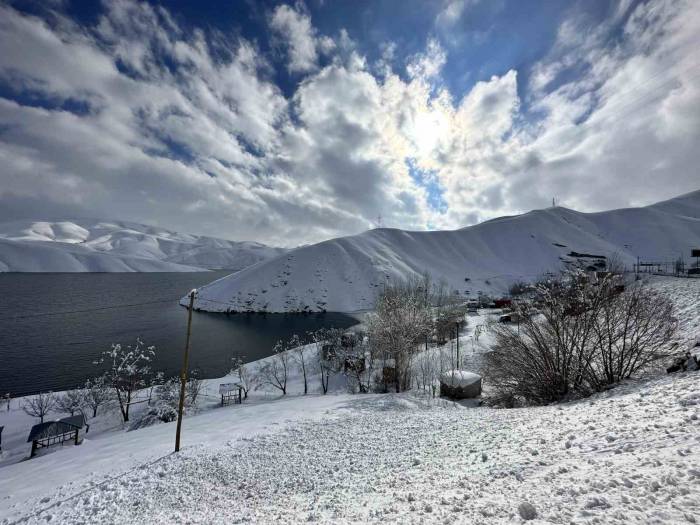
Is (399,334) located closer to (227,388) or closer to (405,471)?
(227,388)

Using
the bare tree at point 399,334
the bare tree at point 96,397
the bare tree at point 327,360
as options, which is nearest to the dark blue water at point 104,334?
the bare tree at point 96,397

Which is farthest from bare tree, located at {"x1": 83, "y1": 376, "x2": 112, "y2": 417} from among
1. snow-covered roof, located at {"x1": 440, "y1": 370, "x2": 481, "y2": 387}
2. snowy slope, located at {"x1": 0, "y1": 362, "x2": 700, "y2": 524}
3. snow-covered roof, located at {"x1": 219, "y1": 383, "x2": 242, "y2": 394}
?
snow-covered roof, located at {"x1": 440, "y1": 370, "x2": 481, "y2": 387}

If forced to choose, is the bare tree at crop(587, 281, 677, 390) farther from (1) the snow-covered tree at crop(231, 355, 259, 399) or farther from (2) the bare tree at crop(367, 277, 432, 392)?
(1) the snow-covered tree at crop(231, 355, 259, 399)

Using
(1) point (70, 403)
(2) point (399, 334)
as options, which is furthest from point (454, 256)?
(1) point (70, 403)

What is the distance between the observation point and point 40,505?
30.5 ft

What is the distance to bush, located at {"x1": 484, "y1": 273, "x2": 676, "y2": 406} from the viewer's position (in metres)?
16.8

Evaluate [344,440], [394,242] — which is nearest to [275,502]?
[344,440]

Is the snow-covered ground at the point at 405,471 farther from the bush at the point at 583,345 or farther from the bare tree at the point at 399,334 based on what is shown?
the bare tree at the point at 399,334

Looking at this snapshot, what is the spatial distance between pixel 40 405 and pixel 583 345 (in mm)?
44706

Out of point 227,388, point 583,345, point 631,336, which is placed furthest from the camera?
point 227,388

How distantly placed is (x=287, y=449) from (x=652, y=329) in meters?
22.0

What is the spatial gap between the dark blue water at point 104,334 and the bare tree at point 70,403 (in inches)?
273

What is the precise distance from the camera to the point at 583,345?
16.6 m

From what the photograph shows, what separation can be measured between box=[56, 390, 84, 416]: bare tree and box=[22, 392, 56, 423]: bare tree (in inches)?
21.9
